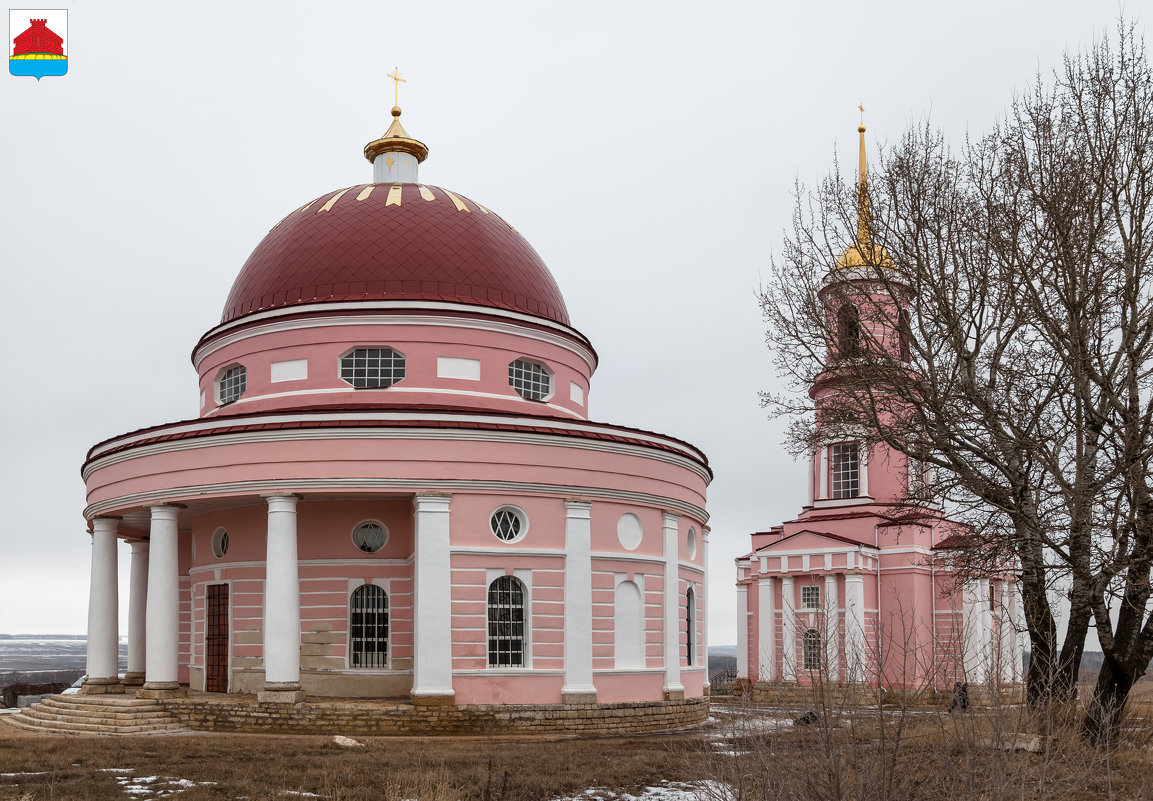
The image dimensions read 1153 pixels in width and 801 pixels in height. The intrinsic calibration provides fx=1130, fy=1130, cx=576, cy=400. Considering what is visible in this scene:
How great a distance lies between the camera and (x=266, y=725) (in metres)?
21.4

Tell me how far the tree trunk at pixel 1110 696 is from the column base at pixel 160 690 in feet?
55.8

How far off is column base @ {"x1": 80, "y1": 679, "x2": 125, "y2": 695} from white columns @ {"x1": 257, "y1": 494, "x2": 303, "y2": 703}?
6.51 metres

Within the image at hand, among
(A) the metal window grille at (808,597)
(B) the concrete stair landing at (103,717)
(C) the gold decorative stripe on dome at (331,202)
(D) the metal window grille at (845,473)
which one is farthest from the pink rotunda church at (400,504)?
(D) the metal window grille at (845,473)

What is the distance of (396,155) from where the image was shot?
3209 cm

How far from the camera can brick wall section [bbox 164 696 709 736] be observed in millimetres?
21203

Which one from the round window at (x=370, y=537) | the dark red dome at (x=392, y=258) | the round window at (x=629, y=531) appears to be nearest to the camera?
the round window at (x=629, y=531)

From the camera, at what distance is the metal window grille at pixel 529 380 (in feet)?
91.4

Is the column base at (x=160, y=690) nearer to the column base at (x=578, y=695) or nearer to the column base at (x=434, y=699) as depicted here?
the column base at (x=434, y=699)

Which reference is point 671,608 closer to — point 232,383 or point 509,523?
point 509,523

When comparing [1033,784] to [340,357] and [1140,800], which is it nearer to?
[1140,800]

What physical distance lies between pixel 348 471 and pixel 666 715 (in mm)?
8566

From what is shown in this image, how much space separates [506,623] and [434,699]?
215cm

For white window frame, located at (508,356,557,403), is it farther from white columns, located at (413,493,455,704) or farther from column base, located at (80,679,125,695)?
column base, located at (80,679,125,695)

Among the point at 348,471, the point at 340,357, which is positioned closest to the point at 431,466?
the point at 348,471
